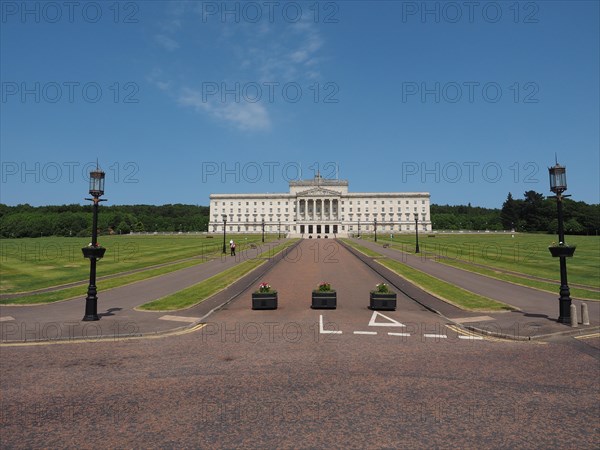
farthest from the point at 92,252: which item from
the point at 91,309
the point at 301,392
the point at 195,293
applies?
the point at 301,392

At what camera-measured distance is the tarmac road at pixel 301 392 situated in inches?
313

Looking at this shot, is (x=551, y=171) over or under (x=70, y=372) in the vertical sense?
over

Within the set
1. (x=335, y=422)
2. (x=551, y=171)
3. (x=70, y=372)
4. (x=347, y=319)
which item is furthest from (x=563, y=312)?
(x=70, y=372)

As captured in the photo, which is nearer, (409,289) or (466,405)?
(466,405)

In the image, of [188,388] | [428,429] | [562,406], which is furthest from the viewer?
[188,388]

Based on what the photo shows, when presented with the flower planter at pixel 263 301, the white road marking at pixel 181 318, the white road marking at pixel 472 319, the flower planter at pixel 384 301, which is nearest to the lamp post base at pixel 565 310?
the white road marking at pixel 472 319

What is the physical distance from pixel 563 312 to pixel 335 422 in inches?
578

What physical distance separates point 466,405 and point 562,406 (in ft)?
7.26

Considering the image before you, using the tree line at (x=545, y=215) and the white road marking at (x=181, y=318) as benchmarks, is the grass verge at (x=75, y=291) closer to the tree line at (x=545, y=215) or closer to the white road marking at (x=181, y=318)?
the white road marking at (x=181, y=318)

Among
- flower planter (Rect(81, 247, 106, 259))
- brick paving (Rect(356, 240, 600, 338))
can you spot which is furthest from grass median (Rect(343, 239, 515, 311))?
flower planter (Rect(81, 247, 106, 259))

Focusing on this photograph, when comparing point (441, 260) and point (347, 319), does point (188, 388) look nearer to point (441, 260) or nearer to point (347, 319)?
point (347, 319)

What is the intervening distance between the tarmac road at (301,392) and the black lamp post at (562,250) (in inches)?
106

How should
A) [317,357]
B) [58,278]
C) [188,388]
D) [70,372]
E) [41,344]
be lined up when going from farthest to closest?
[58,278] → [41,344] → [317,357] → [70,372] → [188,388]

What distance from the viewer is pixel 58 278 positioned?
34.8m
